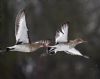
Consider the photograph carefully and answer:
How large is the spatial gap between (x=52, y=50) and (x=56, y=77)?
5.40 meters

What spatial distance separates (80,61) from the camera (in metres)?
7.30

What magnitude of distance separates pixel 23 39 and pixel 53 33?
1.66m

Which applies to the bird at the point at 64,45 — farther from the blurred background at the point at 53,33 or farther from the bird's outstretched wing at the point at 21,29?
the blurred background at the point at 53,33

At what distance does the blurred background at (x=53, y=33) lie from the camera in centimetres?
385

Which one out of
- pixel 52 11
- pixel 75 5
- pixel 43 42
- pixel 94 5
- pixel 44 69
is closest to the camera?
pixel 43 42

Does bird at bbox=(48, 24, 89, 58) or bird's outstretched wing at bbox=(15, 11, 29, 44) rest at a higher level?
bird's outstretched wing at bbox=(15, 11, 29, 44)

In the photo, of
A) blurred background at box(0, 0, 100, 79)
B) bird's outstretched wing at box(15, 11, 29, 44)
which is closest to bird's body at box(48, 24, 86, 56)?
bird's outstretched wing at box(15, 11, 29, 44)

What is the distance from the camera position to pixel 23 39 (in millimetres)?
2008

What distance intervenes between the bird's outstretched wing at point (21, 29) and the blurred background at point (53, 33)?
3.08 ft

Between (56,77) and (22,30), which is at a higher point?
(22,30)

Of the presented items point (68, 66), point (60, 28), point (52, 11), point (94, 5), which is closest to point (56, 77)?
Result: point (68, 66)

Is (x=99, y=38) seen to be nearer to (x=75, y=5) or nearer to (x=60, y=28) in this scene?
(x=75, y=5)

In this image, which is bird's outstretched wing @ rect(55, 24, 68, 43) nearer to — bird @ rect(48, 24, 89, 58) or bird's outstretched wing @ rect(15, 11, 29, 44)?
bird @ rect(48, 24, 89, 58)

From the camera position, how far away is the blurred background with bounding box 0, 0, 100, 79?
3.85 m
